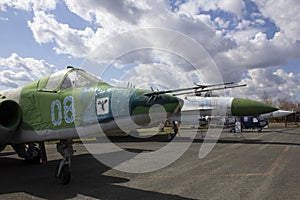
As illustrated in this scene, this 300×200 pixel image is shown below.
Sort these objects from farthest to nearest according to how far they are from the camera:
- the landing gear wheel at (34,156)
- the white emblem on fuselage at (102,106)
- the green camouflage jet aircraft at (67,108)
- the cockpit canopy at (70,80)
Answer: the landing gear wheel at (34,156) < the cockpit canopy at (70,80) < the white emblem on fuselage at (102,106) < the green camouflage jet aircraft at (67,108)

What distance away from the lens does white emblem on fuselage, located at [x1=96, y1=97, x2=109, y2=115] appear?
20.0 ft

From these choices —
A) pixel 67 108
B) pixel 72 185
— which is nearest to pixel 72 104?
pixel 67 108

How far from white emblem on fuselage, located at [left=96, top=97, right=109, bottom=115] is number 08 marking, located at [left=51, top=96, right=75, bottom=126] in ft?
2.51

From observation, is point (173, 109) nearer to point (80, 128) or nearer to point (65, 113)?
point (80, 128)

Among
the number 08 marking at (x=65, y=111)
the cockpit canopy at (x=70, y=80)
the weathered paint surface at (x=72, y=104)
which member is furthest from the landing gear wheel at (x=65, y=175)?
the cockpit canopy at (x=70, y=80)

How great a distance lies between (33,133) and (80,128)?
2.21 metres

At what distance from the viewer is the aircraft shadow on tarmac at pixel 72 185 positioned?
617 cm

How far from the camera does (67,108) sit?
684 centimetres

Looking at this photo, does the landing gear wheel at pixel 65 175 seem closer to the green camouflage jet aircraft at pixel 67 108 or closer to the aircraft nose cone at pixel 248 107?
the green camouflage jet aircraft at pixel 67 108

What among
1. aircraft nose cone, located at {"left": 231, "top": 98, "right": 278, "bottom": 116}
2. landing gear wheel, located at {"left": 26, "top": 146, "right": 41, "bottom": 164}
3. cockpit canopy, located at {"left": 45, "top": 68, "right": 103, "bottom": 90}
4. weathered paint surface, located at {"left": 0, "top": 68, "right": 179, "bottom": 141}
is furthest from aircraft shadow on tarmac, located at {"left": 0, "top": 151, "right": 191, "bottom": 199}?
aircraft nose cone, located at {"left": 231, "top": 98, "right": 278, "bottom": 116}

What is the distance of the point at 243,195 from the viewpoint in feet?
19.6

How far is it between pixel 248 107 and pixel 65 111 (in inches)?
668

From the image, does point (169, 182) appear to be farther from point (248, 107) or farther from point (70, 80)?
point (248, 107)

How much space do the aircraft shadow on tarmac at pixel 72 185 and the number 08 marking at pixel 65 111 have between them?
1590 mm
